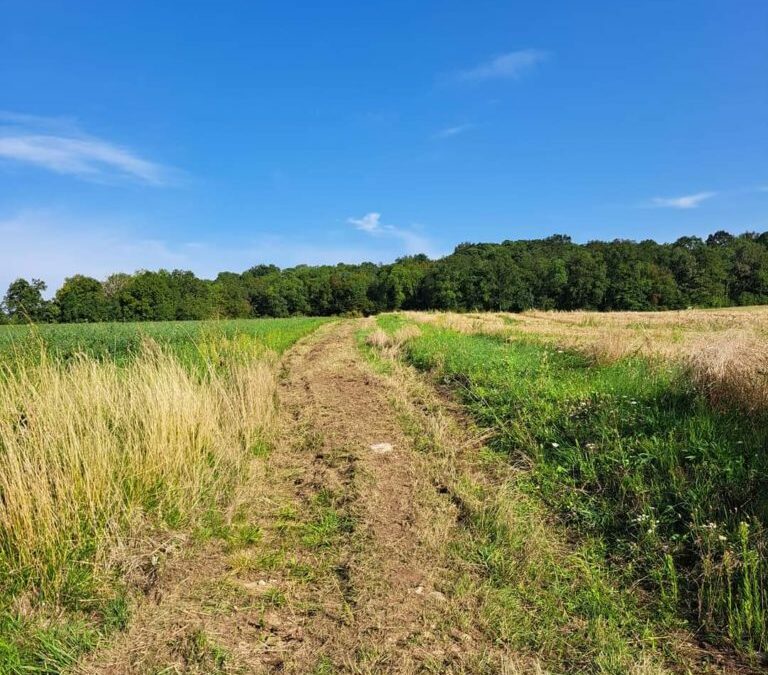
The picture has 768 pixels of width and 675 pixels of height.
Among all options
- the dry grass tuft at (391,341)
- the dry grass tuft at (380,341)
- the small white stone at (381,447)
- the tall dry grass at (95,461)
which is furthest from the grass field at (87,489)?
the dry grass tuft at (380,341)

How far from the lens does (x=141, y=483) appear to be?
12.9ft

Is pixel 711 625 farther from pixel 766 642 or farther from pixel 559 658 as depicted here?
pixel 559 658

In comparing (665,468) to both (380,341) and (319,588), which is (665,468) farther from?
(380,341)

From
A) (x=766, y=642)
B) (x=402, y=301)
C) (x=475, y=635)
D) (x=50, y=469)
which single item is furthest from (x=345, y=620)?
(x=402, y=301)

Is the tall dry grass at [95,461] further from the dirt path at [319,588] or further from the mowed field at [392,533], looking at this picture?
the dirt path at [319,588]

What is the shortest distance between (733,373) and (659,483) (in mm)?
2238

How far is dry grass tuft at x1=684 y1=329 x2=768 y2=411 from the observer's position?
179 inches

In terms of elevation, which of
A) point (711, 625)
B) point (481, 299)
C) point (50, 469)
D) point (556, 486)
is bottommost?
point (711, 625)

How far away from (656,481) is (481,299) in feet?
262

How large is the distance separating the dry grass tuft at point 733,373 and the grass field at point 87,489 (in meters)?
5.40

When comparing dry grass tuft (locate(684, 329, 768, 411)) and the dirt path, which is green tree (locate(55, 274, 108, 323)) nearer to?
the dirt path

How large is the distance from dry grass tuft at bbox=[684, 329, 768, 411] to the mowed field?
3 centimetres

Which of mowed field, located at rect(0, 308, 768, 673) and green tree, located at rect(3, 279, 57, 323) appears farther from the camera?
green tree, located at rect(3, 279, 57, 323)

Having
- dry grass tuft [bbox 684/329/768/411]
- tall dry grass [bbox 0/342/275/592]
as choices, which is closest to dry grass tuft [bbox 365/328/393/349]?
tall dry grass [bbox 0/342/275/592]
